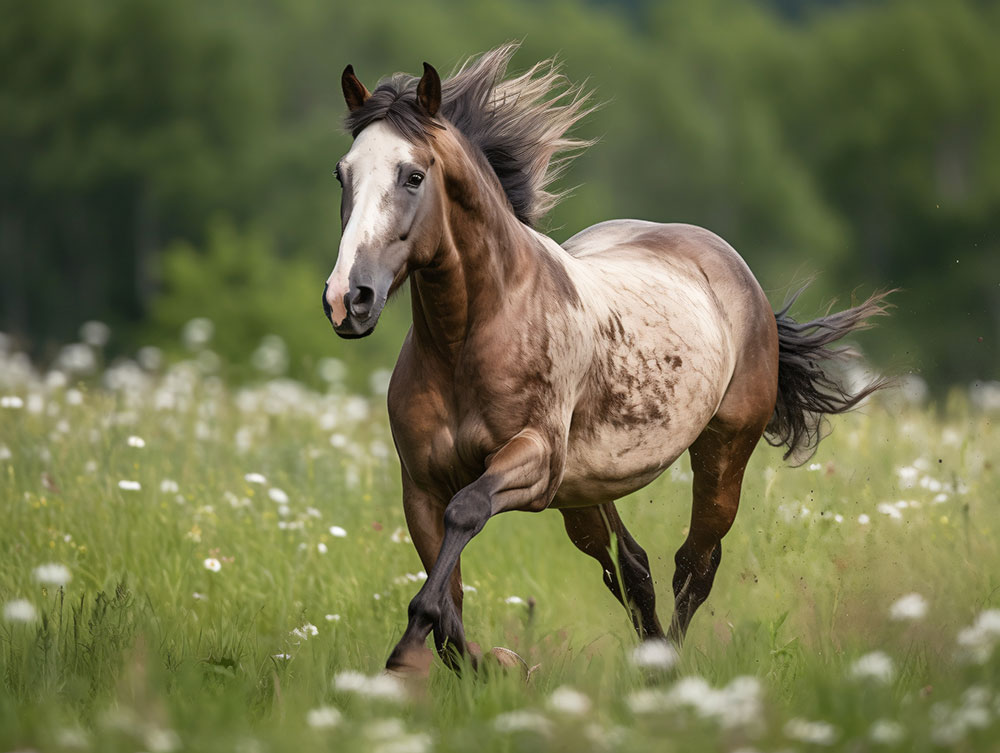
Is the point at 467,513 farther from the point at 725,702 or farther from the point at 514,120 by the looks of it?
the point at 514,120

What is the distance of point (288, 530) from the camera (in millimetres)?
6559

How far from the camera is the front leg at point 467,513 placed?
3816 millimetres

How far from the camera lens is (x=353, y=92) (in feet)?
13.5

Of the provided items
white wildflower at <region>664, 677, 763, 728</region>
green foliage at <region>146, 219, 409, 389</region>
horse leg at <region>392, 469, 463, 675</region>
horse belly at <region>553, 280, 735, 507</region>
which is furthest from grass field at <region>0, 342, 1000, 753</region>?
green foliage at <region>146, 219, 409, 389</region>

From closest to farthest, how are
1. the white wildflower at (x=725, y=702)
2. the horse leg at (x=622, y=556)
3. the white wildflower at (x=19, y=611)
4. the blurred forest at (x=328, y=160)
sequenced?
the white wildflower at (x=725, y=702), the white wildflower at (x=19, y=611), the horse leg at (x=622, y=556), the blurred forest at (x=328, y=160)

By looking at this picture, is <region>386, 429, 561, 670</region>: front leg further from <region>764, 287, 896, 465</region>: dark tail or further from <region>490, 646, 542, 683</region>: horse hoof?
<region>764, 287, 896, 465</region>: dark tail

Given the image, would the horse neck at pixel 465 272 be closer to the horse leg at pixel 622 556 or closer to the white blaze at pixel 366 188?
the white blaze at pixel 366 188

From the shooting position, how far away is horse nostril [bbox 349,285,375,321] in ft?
11.9

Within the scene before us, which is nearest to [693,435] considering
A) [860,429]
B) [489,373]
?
[489,373]

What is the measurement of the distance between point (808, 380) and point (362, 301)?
324 cm

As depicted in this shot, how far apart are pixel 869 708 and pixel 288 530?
3940 millimetres

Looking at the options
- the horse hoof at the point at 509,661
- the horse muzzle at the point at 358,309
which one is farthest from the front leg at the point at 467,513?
the horse muzzle at the point at 358,309

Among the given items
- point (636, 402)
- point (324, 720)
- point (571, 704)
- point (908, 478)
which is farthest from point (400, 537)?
point (571, 704)

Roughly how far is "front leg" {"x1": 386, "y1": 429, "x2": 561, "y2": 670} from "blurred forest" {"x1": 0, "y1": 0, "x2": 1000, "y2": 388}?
2498 centimetres
